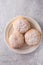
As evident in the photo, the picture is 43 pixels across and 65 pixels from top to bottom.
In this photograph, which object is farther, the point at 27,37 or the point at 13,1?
the point at 13,1

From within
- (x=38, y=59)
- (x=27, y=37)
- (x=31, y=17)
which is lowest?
(x=38, y=59)

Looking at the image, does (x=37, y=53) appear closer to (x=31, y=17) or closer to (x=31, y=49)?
(x=31, y=49)

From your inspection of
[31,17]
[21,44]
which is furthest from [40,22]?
[21,44]

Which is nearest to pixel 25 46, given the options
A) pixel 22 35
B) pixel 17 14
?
pixel 22 35

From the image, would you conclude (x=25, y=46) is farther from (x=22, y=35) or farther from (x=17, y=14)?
(x=17, y=14)
